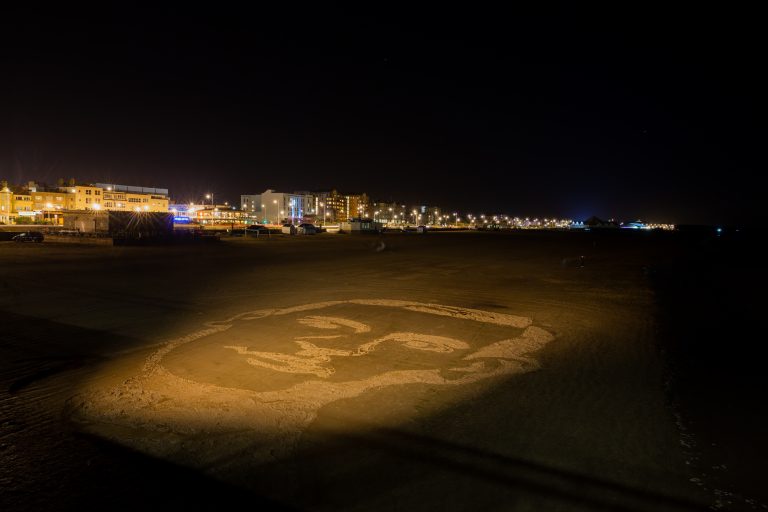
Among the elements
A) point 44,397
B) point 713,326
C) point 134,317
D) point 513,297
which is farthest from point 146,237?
point 713,326

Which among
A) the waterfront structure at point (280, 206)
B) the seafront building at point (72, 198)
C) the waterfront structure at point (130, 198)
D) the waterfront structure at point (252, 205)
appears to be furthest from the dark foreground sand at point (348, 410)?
the waterfront structure at point (252, 205)

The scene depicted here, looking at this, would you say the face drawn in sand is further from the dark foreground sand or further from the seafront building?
the seafront building

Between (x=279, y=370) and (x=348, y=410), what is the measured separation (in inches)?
77.6

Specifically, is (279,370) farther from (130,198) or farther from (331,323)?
(130,198)

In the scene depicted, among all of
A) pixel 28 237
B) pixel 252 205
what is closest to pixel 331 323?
pixel 28 237

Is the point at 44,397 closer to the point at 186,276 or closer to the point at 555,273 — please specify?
the point at 186,276

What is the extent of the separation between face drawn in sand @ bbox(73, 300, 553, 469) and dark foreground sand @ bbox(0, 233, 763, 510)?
35 mm

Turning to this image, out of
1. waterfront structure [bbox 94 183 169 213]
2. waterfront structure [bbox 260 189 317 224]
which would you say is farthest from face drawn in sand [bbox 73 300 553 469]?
waterfront structure [bbox 260 189 317 224]

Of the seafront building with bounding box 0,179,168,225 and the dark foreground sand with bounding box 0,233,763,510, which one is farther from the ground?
the seafront building with bounding box 0,179,168,225

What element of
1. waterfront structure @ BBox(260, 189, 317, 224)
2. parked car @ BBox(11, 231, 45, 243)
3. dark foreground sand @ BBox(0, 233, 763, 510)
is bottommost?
dark foreground sand @ BBox(0, 233, 763, 510)

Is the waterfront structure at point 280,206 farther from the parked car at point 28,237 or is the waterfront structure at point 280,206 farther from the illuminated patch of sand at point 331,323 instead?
the illuminated patch of sand at point 331,323

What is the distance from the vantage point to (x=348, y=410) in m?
5.79

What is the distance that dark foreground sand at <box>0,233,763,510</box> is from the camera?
410 cm

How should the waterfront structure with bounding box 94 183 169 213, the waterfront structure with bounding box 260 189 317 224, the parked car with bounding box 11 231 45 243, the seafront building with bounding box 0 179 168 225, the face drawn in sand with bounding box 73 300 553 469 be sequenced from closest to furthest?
the face drawn in sand with bounding box 73 300 553 469, the parked car with bounding box 11 231 45 243, the seafront building with bounding box 0 179 168 225, the waterfront structure with bounding box 94 183 169 213, the waterfront structure with bounding box 260 189 317 224
